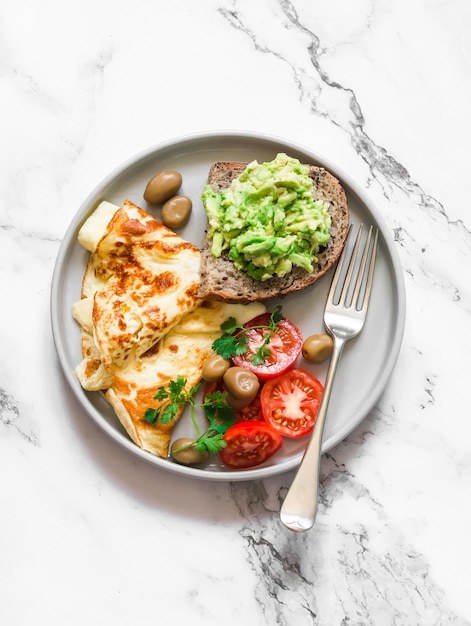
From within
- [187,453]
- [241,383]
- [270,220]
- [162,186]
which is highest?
[270,220]

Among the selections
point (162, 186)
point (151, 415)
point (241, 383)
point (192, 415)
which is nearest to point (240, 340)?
point (241, 383)

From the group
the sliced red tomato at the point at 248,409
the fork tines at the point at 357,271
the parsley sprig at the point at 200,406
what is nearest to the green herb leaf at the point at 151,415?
the parsley sprig at the point at 200,406

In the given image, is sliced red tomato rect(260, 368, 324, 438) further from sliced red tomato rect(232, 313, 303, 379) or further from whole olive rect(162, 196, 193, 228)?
whole olive rect(162, 196, 193, 228)

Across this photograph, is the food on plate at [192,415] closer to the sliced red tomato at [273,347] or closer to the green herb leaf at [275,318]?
the sliced red tomato at [273,347]

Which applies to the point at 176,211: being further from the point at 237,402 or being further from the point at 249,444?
the point at 249,444

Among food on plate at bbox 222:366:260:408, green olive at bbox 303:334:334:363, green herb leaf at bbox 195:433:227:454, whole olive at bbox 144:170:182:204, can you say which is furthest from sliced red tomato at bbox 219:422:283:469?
whole olive at bbox 144:170:182:204
